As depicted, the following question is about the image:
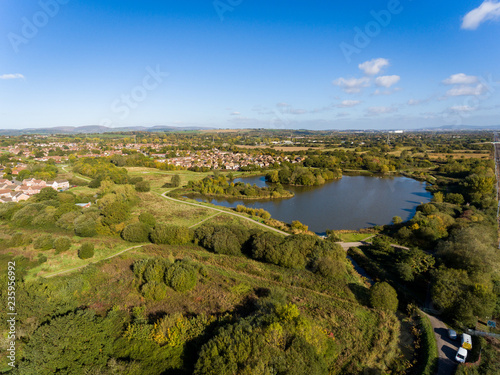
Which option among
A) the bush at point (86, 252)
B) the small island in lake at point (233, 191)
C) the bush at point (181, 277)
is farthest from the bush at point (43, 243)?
the small island in lake at point (233, 191)

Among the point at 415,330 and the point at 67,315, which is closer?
the point at 67,315

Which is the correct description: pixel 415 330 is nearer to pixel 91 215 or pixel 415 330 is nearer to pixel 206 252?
pixel 206 252

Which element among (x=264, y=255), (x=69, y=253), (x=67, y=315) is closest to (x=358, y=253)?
(x=264, y=255)

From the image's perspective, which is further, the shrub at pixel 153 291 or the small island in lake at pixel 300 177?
the small island in lake at pixel 300 177

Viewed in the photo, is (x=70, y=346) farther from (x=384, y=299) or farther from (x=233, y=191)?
(x=233, y=191)

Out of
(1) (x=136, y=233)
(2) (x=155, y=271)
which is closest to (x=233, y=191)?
(1) (x=136, y=233)

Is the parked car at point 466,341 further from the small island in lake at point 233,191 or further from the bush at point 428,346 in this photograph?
the small island in lake at point 233,191
